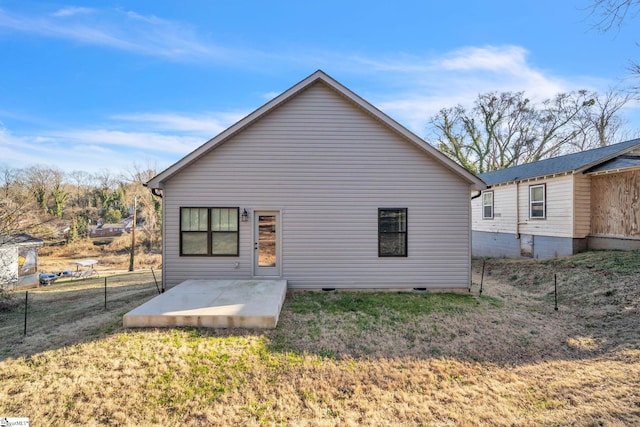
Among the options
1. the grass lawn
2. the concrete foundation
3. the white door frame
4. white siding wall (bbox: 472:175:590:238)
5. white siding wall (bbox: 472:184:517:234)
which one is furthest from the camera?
white siding wall (bbox: 472:184:517:234)

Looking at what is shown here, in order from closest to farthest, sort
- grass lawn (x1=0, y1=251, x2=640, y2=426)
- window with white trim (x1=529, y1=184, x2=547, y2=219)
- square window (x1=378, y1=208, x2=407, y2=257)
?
grass lawn (x1=0, y1=251, x2=640, y2=426) → square window (x1=378, y1=208, x2=407, y2=257) → window with white trim (x1=529, y1=184, x2=547, y2=219)

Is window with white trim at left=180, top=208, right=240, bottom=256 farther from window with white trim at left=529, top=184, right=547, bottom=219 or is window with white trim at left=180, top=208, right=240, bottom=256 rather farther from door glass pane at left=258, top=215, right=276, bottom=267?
window with white trim at left=529, top=184, right=547, bottom=219

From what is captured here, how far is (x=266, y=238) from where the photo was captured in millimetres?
8359

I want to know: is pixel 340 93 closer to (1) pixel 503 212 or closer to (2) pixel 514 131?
(1) pixel 503 212

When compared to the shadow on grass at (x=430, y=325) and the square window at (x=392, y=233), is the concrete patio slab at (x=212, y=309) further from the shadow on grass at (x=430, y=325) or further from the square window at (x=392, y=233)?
the square window at (x=392, y=233)

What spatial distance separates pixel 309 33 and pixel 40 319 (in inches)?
484

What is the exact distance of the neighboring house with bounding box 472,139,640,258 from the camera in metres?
10.6

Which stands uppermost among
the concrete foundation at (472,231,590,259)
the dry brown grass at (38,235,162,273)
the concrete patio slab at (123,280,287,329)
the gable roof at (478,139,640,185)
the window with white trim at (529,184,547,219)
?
the gable roof at (478,139,640,185)

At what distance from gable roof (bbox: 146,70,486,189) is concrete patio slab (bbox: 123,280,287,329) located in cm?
335

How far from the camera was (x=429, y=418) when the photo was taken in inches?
133

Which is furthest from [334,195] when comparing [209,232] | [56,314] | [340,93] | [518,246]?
[518,246]

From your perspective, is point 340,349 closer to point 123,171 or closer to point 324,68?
point 324,68

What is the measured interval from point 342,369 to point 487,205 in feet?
52.6

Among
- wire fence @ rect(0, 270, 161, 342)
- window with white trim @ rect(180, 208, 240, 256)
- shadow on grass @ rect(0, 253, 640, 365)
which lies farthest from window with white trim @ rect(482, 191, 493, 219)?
wire fence @ rect(0, 270, 161, 342)
